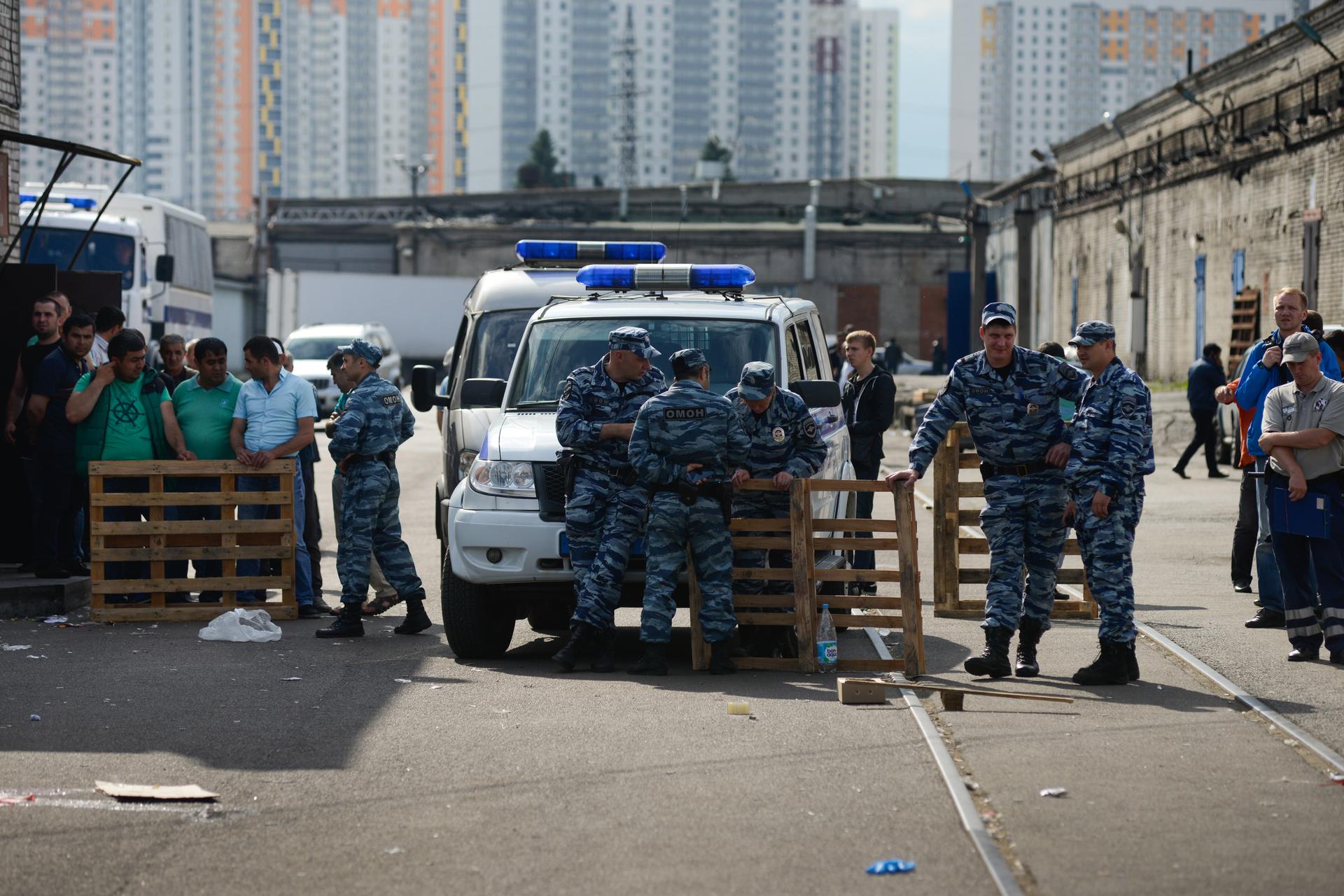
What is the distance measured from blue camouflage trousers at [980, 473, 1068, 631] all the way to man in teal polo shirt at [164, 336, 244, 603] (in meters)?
5.29

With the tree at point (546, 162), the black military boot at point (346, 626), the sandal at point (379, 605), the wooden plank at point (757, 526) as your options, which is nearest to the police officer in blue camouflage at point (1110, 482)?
the wooden plank at point (757, 526)

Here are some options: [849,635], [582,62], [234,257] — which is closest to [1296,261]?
[849,635]

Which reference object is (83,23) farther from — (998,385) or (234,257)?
(998,385)

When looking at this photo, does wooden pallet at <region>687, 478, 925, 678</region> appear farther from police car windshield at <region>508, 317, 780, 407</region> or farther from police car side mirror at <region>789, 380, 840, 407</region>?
police car windshield at <region>508, 317, 780, 407</region>

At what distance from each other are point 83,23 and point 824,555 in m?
204

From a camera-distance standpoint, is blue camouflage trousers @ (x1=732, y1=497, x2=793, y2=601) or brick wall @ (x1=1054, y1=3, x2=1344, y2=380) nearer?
blue camouflage trousers @ (x1=732, y1=497, x2=793, y2=601)

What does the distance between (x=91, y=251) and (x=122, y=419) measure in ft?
51.1

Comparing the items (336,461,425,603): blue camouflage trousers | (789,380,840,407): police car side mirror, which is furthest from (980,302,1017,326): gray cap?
(336,461,425,603): blue camouflage trousers

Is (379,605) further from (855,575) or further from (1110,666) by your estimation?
(1110,666)

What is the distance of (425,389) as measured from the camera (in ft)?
43.1

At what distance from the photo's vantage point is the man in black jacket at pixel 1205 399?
73.4ft

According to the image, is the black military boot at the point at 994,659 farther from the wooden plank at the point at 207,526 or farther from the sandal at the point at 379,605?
the wooden plank at the point at 207,526

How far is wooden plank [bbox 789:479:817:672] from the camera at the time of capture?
9.16m

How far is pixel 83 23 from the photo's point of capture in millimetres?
196000
